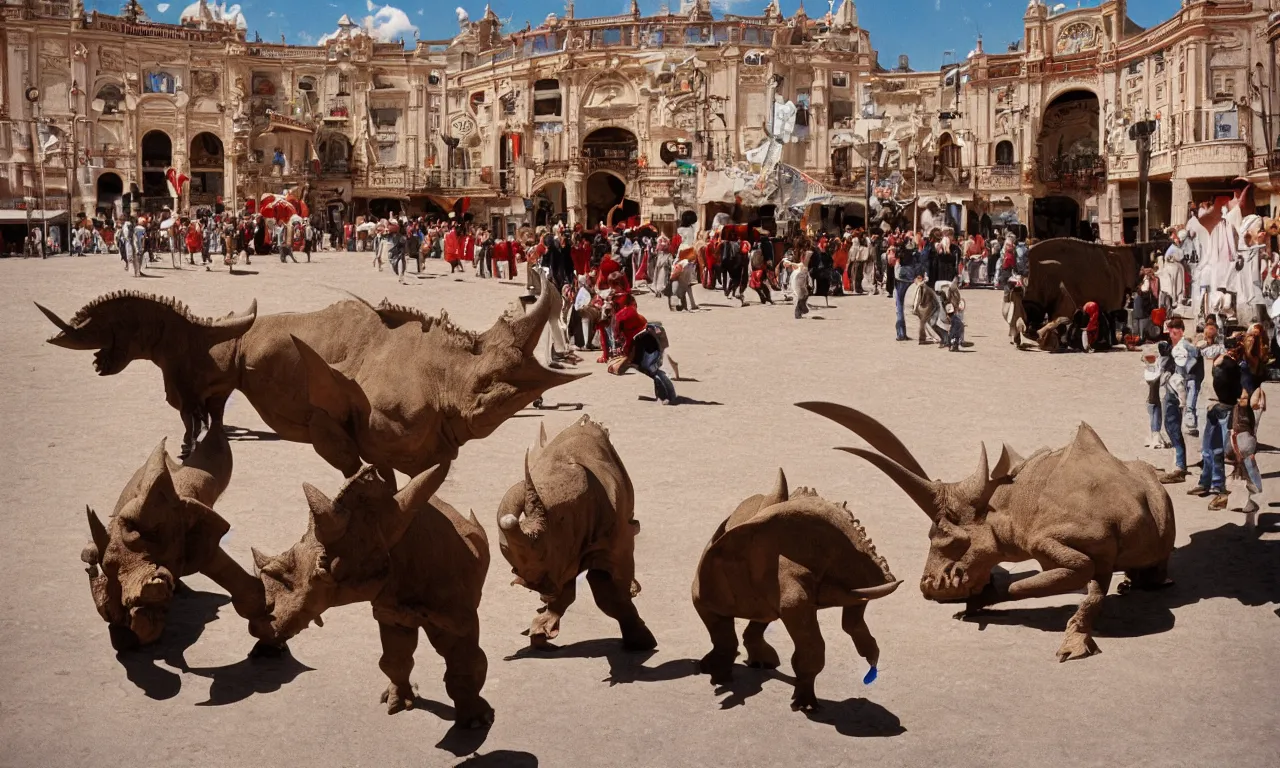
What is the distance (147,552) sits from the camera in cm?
754

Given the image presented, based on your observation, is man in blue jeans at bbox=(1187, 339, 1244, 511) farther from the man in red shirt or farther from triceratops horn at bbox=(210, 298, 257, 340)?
triceratops horn at bbox=(210, 298, 257, 340)

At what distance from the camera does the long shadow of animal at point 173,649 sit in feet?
24.3

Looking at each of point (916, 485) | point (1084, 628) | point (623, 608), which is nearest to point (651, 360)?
point (916, 485)

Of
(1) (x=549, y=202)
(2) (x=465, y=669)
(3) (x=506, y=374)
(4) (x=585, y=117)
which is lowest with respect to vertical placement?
(2) (x=465, y=669)

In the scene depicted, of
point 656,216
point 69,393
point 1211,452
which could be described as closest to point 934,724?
point 1211,452

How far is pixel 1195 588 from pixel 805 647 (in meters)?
3.81

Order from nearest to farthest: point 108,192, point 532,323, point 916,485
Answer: point 532,323 → point 916,485 → point 108,192

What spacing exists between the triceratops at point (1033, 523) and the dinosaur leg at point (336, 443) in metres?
3.11

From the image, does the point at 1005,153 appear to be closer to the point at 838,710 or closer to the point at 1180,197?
the point at 1180,197

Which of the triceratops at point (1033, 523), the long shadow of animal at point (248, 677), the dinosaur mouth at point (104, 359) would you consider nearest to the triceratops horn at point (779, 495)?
the triceratops at point (1033, 523)

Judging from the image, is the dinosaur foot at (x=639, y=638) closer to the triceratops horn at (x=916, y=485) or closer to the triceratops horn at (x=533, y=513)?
the triceratops horn at (x=533, y=513)

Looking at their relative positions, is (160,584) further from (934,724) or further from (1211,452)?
(1211,452)

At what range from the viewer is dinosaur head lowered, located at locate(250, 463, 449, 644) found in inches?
239

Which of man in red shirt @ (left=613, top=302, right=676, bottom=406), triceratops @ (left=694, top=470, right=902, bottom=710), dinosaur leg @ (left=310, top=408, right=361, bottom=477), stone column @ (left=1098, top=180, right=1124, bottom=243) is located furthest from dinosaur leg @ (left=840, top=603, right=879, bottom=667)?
stone column @ (left=1098, top=180, right=1124, bottom=243)
